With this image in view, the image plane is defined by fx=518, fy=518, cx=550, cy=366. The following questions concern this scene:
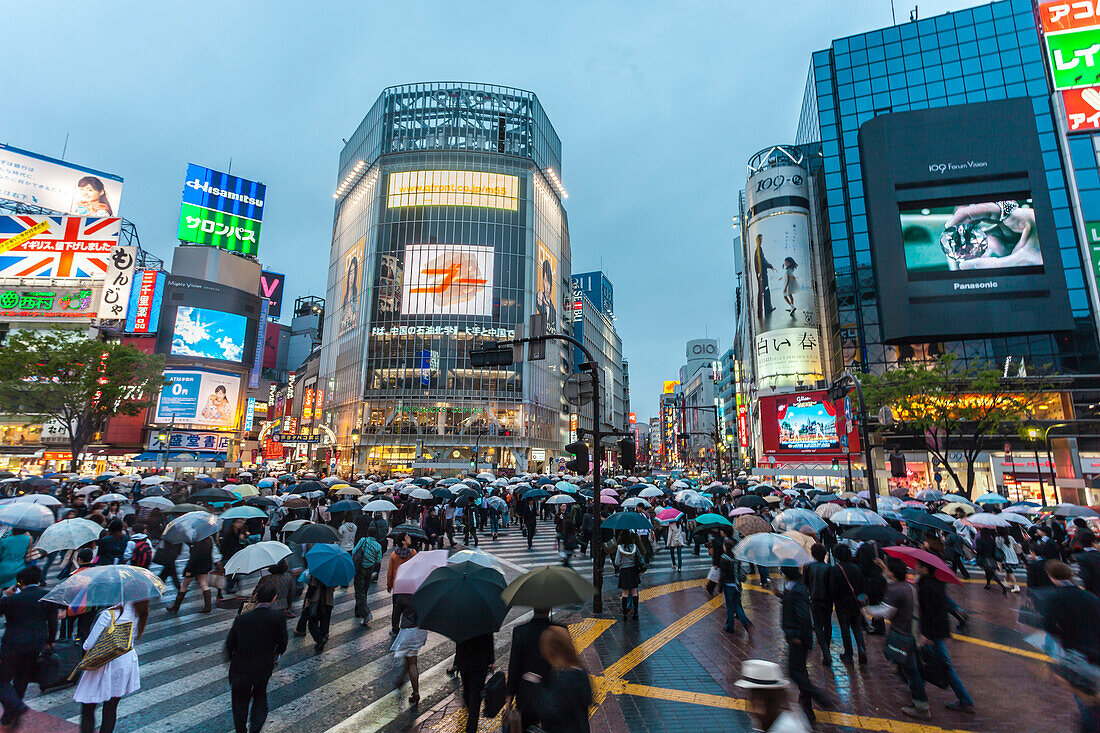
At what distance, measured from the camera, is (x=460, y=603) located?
5.14m

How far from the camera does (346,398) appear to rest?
67750 millimetres

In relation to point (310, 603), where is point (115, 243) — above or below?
above

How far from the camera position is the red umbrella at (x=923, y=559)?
631cm

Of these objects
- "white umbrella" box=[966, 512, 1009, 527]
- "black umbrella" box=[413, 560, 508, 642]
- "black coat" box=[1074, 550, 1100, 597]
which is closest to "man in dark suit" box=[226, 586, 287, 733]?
"black umbrella" box=[413, 560, 508, 642]

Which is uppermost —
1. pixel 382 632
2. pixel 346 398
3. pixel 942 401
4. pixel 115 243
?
pixel 115 243

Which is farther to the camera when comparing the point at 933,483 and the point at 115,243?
the point at 115,243

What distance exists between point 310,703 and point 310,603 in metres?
2.37

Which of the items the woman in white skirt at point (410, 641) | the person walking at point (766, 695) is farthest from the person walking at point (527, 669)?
the woman in white skirt at point (410, 641)

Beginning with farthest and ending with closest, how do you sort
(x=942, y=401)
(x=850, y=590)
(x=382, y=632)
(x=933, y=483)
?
1. (x=933, y=483)
2. (x=942, y=401)
3. (x=382, y=632)
4. (x=850, y=590)

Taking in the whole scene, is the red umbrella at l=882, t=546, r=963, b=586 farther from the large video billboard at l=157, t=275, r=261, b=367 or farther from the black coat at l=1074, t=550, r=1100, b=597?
the large video billboard at l=157, t=275, r=261, b=367

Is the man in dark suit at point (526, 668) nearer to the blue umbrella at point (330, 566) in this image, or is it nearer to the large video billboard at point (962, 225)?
the blue umbrella at point (330, 566)

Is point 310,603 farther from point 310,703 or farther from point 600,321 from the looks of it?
point 600,321

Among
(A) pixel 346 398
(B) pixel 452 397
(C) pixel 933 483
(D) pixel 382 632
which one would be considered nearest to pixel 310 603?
(D) pixel 382 632

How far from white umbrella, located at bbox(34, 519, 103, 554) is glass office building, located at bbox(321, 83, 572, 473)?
4706 cm
